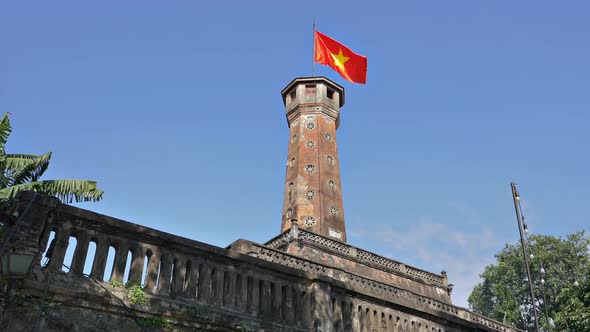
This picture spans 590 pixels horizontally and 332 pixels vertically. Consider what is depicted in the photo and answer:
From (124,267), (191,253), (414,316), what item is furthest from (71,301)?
(414,316)

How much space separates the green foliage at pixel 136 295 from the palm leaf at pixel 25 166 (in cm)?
744

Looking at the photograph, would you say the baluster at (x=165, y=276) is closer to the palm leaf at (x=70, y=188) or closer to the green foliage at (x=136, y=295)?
the green foliage at (x=136, y=295)

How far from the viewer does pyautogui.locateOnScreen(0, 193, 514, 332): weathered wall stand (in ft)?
19.9

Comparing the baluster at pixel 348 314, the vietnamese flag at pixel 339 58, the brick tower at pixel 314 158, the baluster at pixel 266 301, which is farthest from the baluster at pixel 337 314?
the vietnamese flag at pixel 339 58

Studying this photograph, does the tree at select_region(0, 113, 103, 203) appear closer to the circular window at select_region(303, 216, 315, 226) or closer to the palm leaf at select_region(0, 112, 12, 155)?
the palm leaf at select_region(0, 112, 12, 155)

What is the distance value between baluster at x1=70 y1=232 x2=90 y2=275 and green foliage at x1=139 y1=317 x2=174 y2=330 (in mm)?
997

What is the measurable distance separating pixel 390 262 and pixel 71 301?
900 inches

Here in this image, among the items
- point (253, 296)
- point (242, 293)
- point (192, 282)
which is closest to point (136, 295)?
point (192, 282)

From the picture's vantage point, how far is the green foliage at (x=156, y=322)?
6577 mm

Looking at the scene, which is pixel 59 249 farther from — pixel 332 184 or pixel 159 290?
pixel 332 184

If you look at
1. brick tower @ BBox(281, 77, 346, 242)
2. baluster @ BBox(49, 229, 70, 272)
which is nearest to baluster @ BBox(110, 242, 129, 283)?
baluster @ BBox(49, 229, 70, 272)

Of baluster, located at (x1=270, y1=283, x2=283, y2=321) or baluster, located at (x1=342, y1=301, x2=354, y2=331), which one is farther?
baluster, located at (x1=342, y1=301, x2=354, y2=331)

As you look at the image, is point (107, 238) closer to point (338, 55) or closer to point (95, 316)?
point (95, 316)

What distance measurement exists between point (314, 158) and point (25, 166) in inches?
859
